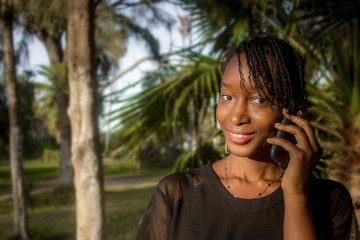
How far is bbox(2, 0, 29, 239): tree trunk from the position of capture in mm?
7160

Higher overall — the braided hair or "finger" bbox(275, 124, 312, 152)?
the braided hair

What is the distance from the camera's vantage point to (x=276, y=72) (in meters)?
1.16

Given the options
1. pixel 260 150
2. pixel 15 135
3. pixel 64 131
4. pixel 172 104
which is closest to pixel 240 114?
pixel 260 150

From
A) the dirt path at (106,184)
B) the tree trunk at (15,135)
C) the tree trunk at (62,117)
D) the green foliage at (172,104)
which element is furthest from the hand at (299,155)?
the dirt path at (106,184)

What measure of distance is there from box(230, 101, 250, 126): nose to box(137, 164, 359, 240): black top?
7.2 inches

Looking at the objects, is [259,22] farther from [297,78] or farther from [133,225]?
[133,225]

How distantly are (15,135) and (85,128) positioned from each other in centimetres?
405

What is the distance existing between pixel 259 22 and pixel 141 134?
180cm

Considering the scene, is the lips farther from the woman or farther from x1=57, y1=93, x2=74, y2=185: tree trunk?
x1=57, y1=93, x2=74, y2=185: tree trunk

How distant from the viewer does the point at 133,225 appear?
29.3 feet

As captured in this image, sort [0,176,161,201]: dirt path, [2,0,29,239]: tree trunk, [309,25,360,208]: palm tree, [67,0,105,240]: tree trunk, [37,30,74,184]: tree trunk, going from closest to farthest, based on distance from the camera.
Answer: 1. [309,25,360,208]: palm tree
2. [67,0,105,240]: tree trunk
3. [2,0,29,239]: tree trunk
4. [37,30,74,184]: tree trunk
5. [0,176,161,201]: dirt path

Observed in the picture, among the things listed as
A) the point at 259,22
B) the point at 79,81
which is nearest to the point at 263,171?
the point at 79,81

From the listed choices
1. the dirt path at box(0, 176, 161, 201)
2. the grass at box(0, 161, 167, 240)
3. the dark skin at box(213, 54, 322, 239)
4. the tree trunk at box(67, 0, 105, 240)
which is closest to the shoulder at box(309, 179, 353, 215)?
the dark skin at box(213, 54, 322, 239)

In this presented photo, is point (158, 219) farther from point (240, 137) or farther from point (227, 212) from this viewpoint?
point (240, 137)
